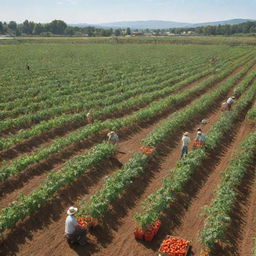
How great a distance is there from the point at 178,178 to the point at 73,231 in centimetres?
485

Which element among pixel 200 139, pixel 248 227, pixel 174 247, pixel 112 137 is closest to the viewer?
pixel 174 247

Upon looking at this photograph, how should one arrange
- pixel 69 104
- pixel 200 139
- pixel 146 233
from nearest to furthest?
pixel 146 233 < pixel 200 139 < pixel 69 104

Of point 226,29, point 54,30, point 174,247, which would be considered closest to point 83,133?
point 174,247

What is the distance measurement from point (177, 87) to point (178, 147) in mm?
14058

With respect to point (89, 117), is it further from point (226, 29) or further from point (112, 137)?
point (226, 29)

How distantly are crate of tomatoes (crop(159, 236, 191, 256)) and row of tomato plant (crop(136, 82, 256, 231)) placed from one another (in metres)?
0.81

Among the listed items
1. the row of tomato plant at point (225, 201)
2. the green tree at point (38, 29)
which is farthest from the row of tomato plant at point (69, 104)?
the green tree at point (38, 29)

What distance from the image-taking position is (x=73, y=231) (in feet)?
29.9

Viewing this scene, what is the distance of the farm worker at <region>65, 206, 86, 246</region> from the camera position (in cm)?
909

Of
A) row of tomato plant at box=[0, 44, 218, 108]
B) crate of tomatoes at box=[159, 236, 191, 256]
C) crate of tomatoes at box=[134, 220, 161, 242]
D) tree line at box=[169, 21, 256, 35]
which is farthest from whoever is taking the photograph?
tree line at box=[169, 21, 256, 35]

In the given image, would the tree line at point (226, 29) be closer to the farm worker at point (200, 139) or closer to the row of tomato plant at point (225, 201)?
the farm worker at point (200, 139)

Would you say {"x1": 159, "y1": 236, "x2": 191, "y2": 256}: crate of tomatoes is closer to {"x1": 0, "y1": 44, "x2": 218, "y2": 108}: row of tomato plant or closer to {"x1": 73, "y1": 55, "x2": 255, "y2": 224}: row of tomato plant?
{"x1": 73, "y1": 55, "x2": 255, "y2": 224}: row of tomato plant

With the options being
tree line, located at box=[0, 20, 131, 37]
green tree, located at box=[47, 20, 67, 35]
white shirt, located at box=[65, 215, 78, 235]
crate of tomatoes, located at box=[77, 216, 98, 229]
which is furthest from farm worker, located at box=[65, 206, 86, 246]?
green tree, located at box=[47, 20, 67, 35]

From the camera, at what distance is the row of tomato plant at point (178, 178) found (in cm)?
984
